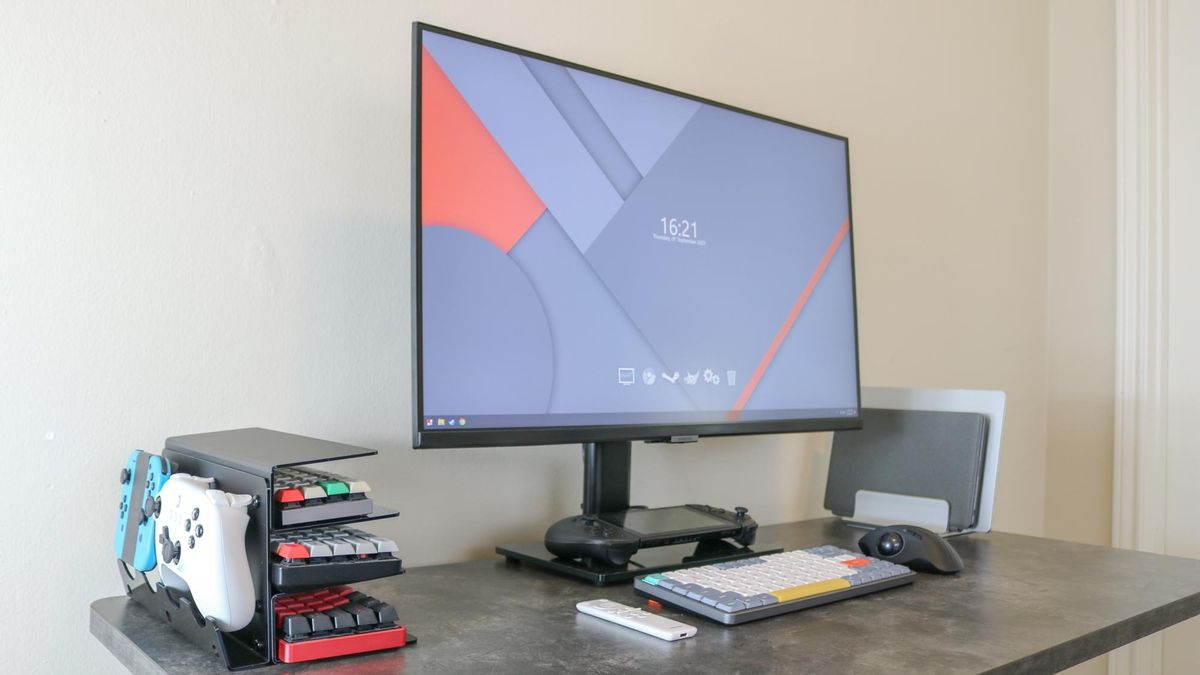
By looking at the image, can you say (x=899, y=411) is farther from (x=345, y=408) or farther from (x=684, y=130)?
(x=345, y=408)

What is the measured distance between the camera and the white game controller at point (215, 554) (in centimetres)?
71

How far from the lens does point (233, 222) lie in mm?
1028

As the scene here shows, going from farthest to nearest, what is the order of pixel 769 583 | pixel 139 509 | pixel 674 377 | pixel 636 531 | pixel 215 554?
pixel 674 377 → pixel 636 531 → pixel 769 583 → pixel 139 509 → pixel 215 554

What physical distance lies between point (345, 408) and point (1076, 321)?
6.07 feet

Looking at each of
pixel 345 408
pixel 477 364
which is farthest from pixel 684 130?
pixel 345 408

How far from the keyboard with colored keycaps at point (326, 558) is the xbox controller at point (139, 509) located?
144 millimetres

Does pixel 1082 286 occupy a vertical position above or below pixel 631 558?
above

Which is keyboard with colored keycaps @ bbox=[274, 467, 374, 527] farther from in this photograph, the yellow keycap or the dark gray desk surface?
the yellow keycap

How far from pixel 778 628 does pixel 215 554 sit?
49 centimetres

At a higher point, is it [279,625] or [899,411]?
[899,411]

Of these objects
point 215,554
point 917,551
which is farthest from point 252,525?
point 917,551

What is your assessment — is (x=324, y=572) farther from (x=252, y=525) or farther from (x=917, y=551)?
(x=917, y=551)

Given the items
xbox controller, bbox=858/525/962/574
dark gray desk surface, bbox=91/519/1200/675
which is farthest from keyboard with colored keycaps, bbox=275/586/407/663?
xbox controller, bbox=858/525/962/574

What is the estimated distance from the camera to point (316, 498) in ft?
2.50
